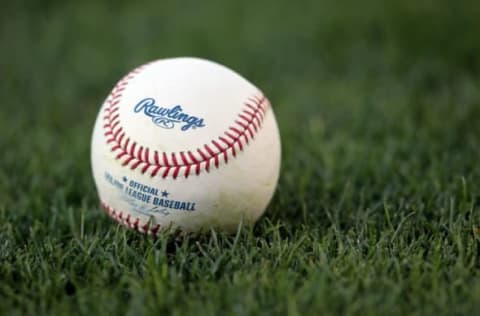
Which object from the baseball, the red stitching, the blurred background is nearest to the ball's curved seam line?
the baseball

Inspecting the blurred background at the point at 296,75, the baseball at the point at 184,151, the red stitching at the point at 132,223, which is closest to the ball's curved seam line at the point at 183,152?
the baseball at the point at 184,151

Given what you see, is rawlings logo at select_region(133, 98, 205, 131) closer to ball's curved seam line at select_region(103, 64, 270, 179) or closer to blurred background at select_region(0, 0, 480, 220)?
ball's curved seam line at select_region(103, 64, 270, 179)

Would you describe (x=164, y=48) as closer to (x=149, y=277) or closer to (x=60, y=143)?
(x=60, y=143)

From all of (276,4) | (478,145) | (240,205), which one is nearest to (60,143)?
(240,205)

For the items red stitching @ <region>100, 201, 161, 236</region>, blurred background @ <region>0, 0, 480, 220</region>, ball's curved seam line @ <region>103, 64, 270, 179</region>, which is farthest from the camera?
blurred background @ <region>0, 0, 480, 220</region>

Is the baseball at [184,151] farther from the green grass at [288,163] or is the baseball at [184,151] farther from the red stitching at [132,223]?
A: the green grass at [288,163]

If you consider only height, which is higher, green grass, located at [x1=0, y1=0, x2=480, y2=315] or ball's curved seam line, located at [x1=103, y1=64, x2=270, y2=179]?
ball's curved seam line, located at [x1=103, y1=64, x2=270, y2=179]

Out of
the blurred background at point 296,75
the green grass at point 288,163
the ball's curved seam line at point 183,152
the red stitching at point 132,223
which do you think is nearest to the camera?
the green grass at point 288,163

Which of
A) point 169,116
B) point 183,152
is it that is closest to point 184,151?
point 183,152
